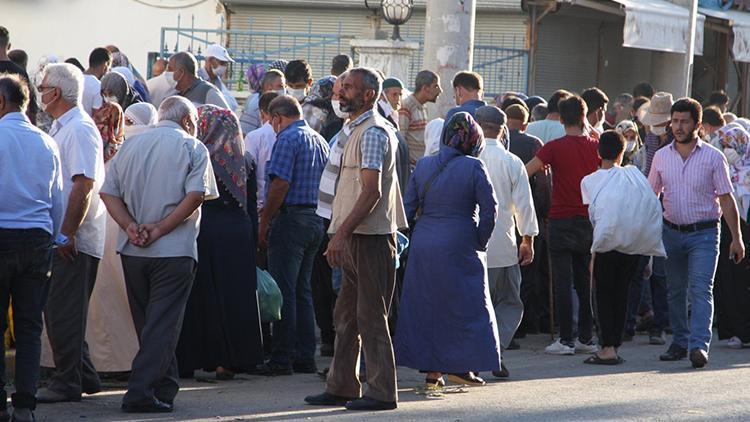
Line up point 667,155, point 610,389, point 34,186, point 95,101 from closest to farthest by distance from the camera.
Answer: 1. point 34,186
2. point 610,389
3. point 95,101
4. point 667,155

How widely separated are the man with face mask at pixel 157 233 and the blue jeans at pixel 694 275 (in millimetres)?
4519

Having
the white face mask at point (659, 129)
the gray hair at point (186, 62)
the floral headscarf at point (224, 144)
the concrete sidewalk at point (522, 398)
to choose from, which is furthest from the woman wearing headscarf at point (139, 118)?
the white face mask at point (659, 129)

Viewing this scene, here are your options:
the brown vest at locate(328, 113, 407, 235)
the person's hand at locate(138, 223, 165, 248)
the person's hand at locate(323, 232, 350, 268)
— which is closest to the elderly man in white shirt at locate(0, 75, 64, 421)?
the person's hand at locate(138, 223, 165, 248)

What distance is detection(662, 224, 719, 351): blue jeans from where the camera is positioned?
36.9 ft

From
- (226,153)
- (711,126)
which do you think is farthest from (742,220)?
(226,153)

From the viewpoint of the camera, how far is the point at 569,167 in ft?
39.1

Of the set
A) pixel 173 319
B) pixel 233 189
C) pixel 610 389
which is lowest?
pixel 610 389

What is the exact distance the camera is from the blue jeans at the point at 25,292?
25.0ft

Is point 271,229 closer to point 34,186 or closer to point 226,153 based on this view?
point 226,153

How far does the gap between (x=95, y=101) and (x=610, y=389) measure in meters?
4.35

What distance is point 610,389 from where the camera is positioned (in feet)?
32.6

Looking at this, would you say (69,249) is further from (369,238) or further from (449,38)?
(449,38)

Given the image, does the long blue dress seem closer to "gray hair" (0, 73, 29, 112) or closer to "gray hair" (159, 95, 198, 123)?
"gray hair" (159, 95, 198, 123)

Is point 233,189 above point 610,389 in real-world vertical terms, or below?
above
